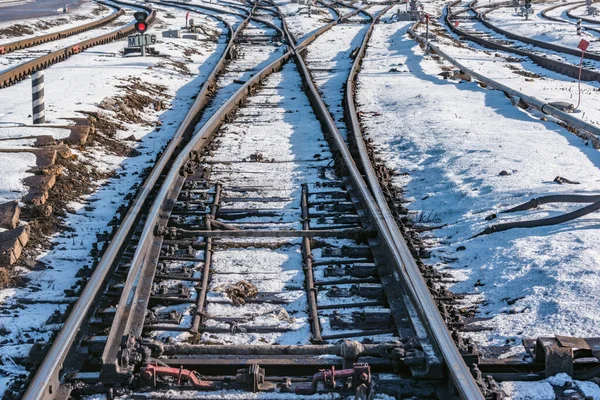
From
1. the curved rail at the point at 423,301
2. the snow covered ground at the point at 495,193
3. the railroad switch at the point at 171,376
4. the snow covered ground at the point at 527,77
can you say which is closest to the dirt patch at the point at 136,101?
the snow covered ground at the point at 495,193

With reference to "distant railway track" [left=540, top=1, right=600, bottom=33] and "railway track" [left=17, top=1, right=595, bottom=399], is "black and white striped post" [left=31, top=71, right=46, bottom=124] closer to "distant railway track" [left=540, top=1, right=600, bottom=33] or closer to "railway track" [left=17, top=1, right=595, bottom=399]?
"railway track" [left=17, top=1, right=595, bottom=399]

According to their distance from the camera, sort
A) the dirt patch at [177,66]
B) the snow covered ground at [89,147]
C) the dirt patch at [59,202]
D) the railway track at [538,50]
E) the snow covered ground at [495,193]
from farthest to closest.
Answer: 1. the railway track at [538,50]
2. the dirt patch at [177,66]
3. the dirt patch at [59,202]
4. the snow covered ground at [89,147]
5. the snow covered ground at [495,193]

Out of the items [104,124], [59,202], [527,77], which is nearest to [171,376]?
[59,202]

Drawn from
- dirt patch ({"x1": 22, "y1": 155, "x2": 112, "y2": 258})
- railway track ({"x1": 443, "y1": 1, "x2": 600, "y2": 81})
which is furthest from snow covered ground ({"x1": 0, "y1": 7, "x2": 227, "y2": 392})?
railway track ({"x1": 443, "y1": 1, "x2": 600, "y2": 81})

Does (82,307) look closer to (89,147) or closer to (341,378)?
(341,378)

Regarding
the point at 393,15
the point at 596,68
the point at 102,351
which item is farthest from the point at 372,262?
the point at 393,15

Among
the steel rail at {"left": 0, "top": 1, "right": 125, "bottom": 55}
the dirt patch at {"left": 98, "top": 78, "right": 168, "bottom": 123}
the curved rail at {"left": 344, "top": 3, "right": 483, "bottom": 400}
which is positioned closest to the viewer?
the curved rail at {"left": 344, "top": 3, "right": 483, "bottom": 400}

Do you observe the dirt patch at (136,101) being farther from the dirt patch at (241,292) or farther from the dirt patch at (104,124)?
the dirt patch at (241,292)
